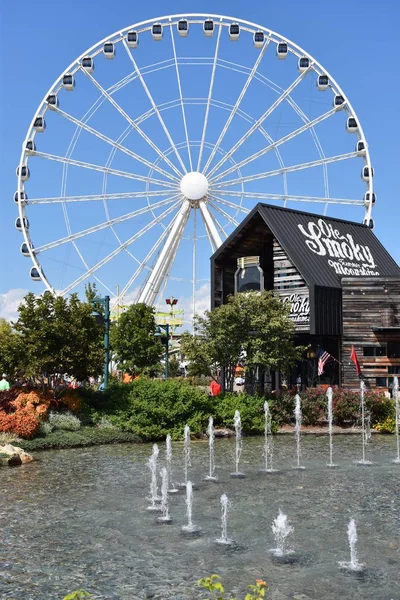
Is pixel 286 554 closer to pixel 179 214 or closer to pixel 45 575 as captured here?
pixel 45 575

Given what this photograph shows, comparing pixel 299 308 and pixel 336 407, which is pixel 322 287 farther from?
pixel 336 407

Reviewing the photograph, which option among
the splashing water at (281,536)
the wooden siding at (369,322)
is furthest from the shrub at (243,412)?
the splashing water at (281,536)

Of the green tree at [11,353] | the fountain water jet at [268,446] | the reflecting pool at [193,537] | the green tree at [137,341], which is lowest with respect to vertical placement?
the reflecting pool at [193,537]

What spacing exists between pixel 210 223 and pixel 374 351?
13.9 m

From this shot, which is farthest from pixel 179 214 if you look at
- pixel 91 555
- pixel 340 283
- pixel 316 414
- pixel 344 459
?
pixel 91 555

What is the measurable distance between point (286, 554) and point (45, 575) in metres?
3.13

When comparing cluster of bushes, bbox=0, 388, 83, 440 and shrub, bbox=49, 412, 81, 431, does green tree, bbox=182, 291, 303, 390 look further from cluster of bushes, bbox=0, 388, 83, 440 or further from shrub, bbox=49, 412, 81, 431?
shrub, bbox=49, 412, 81, 431

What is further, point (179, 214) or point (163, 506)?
point (179, 214)

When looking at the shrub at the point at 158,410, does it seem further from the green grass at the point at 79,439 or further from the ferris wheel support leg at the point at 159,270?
the ferris wheel support leg at the point at 159,270

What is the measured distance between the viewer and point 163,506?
11.9 meters

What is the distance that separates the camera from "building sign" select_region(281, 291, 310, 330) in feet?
105

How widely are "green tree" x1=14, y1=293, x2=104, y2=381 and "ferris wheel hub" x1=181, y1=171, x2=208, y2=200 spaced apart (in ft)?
63.4

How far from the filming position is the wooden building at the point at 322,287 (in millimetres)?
31719

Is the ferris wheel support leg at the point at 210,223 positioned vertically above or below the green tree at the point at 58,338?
above
